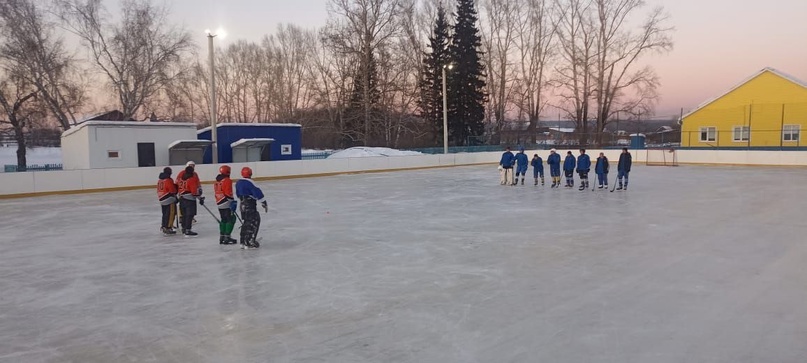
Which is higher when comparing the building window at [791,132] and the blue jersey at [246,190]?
the building window at [791,132]

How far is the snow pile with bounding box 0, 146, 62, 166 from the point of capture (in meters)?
30.7

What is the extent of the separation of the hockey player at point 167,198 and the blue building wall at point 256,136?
14.7 metres

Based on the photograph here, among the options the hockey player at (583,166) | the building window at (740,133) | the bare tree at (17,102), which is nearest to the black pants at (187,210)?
the hockey player at (583,166)

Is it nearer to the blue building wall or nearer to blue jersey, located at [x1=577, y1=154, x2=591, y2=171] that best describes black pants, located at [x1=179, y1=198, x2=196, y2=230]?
blue jersey, located at [x1=577, y1=154, x2=591, y2=171]

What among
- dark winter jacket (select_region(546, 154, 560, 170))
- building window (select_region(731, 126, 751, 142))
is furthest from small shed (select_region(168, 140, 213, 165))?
building window (select_region(731, 126, 751, 142))

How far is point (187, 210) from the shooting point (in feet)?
30.5

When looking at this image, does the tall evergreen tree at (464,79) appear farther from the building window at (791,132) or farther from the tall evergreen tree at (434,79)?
the building window at (791,132)

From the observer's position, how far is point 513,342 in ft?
13.5

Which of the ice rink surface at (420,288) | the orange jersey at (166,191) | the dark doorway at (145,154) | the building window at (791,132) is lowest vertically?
the ice rink surface at (420,288)

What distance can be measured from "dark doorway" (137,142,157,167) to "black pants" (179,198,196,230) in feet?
46.2

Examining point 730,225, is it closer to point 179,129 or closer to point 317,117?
point 179,129

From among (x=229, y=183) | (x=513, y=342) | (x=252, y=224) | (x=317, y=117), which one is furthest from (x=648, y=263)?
(x=317, y=117)

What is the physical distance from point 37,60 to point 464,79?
30614 mm

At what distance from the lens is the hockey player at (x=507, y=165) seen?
1802 cm
